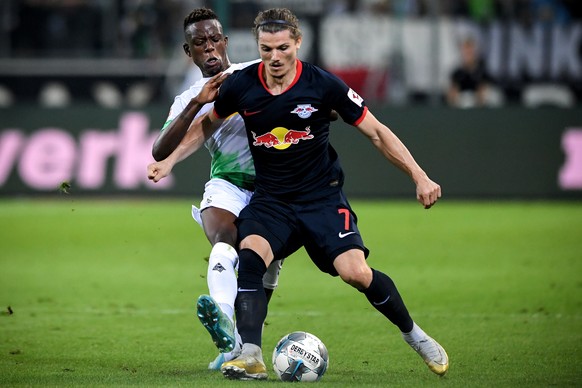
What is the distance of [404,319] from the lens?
712 centimetres

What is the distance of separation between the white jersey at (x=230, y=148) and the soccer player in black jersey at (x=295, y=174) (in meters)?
0.41

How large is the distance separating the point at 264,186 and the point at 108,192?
1279 centimetres

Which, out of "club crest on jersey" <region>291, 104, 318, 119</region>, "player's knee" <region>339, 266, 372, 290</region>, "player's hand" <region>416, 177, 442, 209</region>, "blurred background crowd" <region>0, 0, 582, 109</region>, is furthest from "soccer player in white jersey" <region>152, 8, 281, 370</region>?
"blurred background crowd" <region>0, 0, 582, 109</region>

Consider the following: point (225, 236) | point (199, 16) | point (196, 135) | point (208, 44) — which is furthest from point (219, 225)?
point (199, 16)

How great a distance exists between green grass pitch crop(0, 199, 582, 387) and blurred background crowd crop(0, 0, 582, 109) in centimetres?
236

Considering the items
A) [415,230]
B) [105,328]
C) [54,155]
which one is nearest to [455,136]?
[415,230]

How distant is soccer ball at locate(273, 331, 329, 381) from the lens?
688cm

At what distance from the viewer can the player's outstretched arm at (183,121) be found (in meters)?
7.14

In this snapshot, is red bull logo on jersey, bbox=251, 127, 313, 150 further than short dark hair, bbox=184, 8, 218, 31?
No

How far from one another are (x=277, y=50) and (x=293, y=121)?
479 millimetres

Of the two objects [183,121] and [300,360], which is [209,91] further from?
[300,360]

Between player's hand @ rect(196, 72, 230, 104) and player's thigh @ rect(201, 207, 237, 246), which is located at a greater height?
player's hand @ rect(196, 72, 230, 104)

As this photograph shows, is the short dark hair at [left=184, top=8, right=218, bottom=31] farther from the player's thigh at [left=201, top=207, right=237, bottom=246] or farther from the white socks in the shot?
the white socks

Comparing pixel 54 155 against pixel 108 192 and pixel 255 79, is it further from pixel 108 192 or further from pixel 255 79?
pixel 255 79
